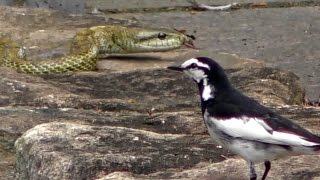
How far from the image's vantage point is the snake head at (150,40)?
23.5 feet

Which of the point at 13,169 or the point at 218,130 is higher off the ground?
the point at 218,130

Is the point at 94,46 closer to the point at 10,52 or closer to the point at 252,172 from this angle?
the point at 10,52

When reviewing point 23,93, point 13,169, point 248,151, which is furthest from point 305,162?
point 23,93

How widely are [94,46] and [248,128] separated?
352 cm

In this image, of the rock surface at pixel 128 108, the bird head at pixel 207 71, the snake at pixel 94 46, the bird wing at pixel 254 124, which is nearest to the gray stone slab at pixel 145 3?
the rock surface at pixel 128 108

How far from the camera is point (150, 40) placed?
734 cm

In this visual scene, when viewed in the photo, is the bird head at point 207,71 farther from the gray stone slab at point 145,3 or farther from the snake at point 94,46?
the gray stone slab at point 145,3

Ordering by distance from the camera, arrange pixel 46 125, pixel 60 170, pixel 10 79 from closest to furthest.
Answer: pixel 60 170, pixel 46 125, pixel 10 79

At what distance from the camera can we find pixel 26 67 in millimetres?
6641

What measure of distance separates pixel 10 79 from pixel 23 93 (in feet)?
0.84

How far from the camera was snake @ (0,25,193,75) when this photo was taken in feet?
21.8

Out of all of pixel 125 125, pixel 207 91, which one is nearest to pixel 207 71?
pixel 207 91

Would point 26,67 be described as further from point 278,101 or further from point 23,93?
point 278,101

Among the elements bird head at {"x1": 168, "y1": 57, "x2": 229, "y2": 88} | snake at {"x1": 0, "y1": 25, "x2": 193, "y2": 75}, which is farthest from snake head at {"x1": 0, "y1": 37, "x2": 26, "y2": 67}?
bird head at {"x1": 168, "y1": 57, "x2": 229, "y2": 88}
